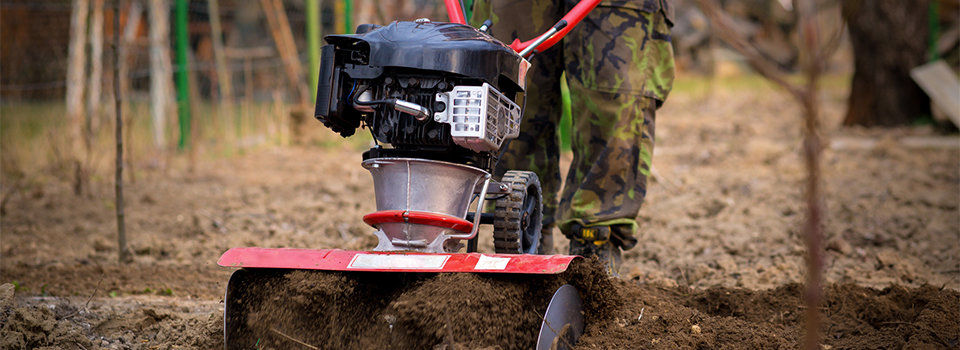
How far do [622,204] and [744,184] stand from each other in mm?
2960

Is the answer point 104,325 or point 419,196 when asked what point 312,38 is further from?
point 419,196

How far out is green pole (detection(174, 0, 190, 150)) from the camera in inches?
271

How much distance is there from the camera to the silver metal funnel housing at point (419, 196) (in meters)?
2.01

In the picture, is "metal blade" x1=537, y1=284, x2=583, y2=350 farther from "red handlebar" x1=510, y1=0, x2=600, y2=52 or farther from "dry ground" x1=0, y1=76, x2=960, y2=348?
"red handlebar" x1=510, y1=0, x2=600, y2=52

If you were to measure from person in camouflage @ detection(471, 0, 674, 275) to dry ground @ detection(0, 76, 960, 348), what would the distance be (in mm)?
289

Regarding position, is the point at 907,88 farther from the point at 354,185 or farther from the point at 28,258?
the point at 28,258

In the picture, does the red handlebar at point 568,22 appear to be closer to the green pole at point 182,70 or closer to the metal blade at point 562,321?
the metal blade at point 562,321

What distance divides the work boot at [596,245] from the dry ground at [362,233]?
145 millimetres

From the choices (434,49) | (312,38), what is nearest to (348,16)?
(312,38)

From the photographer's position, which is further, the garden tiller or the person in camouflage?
the person in camouflage

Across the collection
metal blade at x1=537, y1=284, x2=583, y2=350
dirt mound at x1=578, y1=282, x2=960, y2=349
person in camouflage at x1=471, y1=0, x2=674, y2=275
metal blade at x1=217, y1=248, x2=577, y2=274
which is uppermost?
person in camouflage at x1=471, y1=0, x2=674, y2=275

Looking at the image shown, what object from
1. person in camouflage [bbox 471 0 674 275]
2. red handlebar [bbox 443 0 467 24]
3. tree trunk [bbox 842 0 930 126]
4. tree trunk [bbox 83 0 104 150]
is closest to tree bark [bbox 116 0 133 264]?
red handlebar [bbox 443 0 467 24]

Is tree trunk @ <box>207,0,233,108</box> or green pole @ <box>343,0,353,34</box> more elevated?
green pole @ <box>343,0,353,34</box>

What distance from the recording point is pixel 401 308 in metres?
1.78
